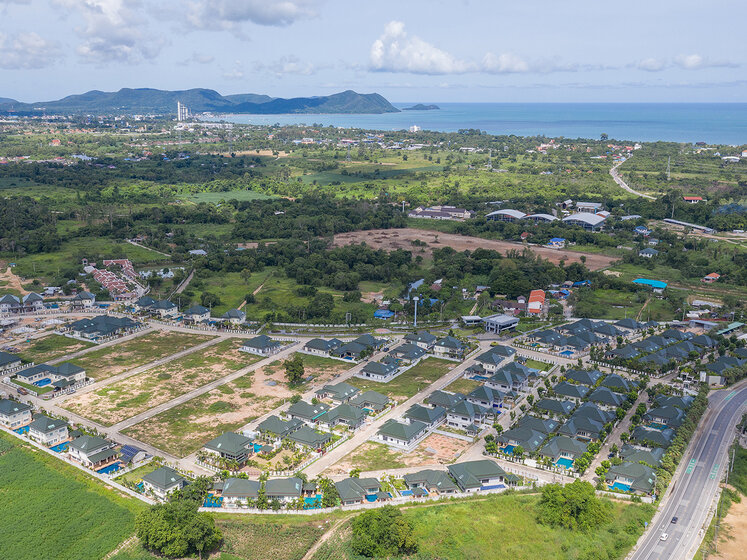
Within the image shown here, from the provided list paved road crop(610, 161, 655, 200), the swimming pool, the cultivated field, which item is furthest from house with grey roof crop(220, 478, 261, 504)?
paved road crop(610, 161, 655, 200)

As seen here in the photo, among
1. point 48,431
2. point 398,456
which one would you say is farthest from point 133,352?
point 398,456

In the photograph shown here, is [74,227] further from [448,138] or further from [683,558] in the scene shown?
[448,138]

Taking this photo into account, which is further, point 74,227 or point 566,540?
point 74,227

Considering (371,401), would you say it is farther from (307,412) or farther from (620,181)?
(620,181)

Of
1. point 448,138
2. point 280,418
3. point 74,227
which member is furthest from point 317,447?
point 448,138

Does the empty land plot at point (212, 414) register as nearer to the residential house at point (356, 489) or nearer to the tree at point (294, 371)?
the tree at point (294, 371)

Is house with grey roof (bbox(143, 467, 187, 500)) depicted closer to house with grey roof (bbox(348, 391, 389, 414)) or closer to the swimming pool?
house with grey roof (bbox(348, 391, 389, 414))
